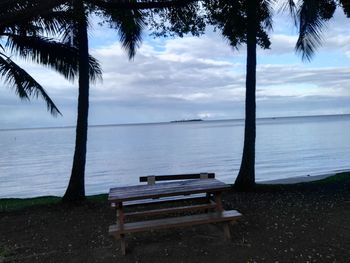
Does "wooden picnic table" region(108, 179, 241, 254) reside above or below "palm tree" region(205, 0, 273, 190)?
below

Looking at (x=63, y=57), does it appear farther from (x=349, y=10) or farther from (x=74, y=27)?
(x=349, y=10)

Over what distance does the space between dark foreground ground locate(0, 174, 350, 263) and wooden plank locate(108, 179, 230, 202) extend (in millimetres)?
778

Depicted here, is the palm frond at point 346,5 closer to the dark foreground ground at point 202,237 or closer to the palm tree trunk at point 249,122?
the palm tree trunk at point 249,122

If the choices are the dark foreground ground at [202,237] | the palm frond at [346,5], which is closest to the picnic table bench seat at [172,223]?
the dark foreground ground at [202,237]

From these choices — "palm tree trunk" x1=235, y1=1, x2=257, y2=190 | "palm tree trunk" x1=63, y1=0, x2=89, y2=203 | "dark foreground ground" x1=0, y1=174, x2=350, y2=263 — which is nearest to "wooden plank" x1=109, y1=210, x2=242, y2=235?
"dark foreground ground" x1=0, y1=174, x2=350, y2=263

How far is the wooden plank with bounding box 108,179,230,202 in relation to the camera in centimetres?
569

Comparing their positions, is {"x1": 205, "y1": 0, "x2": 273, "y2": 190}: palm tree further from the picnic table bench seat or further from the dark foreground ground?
the picnic table bench seat

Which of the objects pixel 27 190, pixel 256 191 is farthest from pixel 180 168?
pixel 256 191

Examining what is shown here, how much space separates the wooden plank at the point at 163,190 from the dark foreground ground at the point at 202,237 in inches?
30.6

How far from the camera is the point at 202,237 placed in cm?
628

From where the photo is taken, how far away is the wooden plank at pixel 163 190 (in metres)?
5.69

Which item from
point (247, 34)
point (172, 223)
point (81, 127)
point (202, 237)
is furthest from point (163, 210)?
point (247, 34)

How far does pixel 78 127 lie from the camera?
9.75m

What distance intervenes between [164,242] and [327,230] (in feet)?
8.65
